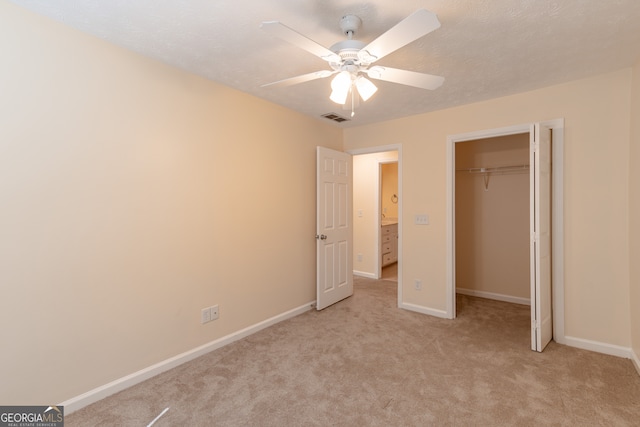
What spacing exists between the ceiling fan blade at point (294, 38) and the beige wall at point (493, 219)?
334 cm

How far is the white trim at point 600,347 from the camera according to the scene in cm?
257

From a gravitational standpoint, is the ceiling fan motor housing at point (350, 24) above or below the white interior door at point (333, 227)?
above

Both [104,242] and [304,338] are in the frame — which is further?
[304,338]

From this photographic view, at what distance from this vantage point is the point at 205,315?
2734 mm

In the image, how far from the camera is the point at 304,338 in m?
3.01

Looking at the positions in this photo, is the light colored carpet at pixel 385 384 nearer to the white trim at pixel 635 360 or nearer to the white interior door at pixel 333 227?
the white trim at pixel 635 360

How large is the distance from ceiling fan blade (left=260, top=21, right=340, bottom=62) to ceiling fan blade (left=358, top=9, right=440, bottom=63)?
18 cm

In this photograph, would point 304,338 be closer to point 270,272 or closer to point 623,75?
point 270,272

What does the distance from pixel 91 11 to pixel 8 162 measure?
0.97 m

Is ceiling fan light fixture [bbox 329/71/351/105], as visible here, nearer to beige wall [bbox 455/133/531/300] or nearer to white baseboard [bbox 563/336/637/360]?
white baseboard [bbox 563/336/637/360]

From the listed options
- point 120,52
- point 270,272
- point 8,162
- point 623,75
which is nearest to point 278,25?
point 120,52

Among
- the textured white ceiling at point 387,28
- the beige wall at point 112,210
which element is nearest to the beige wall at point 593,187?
the textured white ceiling at point 387,28

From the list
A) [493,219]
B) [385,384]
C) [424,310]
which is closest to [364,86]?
[385,384]

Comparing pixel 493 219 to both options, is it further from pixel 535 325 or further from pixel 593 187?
pixel 535 325
